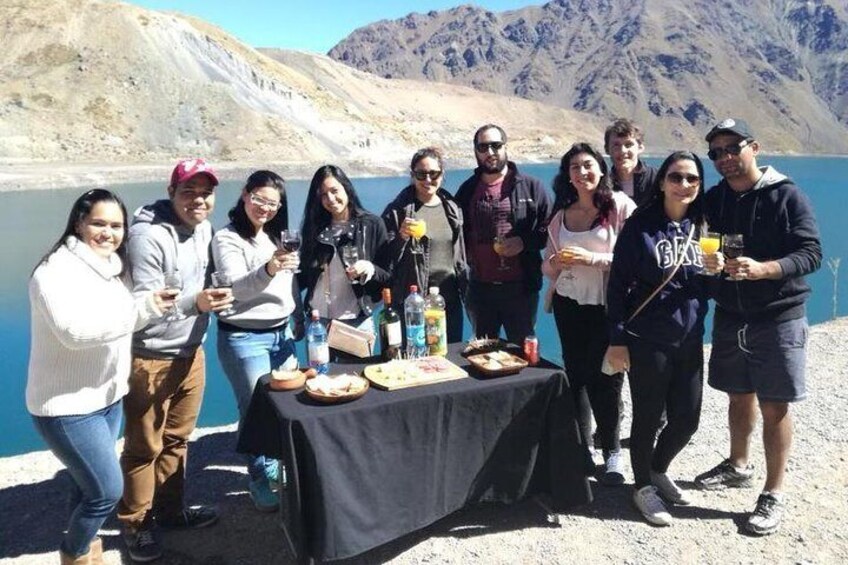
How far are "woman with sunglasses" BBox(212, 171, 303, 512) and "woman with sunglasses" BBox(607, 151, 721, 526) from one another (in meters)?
2.03

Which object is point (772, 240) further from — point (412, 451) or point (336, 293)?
point (336, 293)

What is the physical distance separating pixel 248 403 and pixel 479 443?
1426 millimetres

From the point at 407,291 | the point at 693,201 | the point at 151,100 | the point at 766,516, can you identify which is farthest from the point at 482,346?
the point at 151,100

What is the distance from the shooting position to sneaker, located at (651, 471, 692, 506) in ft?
13.4

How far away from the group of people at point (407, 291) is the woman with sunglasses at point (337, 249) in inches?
0.5

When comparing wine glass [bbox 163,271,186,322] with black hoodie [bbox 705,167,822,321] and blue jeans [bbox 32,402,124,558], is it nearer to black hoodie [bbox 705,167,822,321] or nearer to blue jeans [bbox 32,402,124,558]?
blue jeans [bbox 32,402,124,558]

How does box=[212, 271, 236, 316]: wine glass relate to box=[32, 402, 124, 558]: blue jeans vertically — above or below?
above

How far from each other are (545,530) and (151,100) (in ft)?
202

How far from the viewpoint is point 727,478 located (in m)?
4.33

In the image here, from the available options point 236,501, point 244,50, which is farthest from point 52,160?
point 236,501

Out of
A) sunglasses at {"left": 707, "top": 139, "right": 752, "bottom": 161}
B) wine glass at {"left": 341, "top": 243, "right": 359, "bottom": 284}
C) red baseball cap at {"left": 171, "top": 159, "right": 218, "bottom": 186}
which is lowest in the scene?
wine glass at {"left": 341, "top": 243, "right": 359, "bottom": 284}

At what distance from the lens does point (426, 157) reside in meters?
4.44

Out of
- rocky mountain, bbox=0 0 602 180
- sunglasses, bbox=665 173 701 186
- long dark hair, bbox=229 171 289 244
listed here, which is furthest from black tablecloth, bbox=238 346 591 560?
rocky mountain, bbox=0 0 602 180

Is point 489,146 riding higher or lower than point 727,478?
higher
